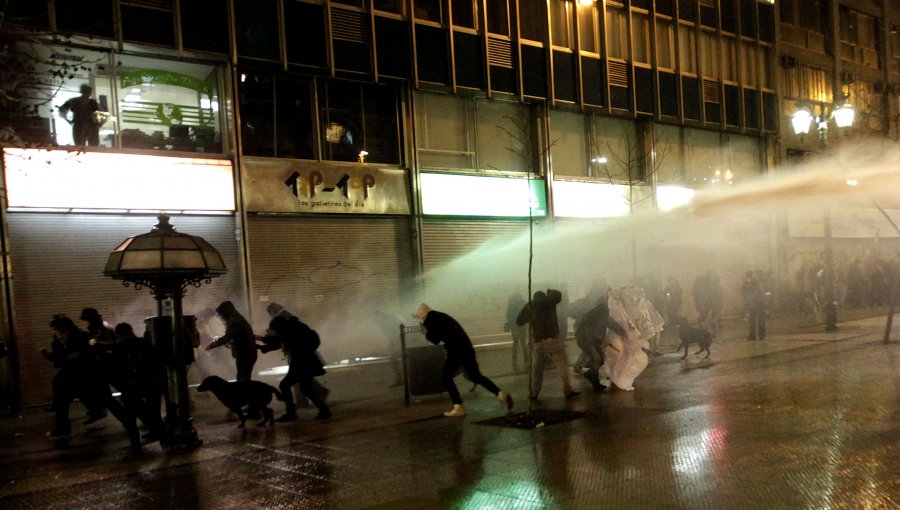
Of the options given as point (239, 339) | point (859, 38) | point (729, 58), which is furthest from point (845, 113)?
point (859, 38)

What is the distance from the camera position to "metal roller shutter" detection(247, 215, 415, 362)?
54.1 feet

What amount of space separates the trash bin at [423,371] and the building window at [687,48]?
1701cm

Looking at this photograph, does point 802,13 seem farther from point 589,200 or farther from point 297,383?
point 297,383

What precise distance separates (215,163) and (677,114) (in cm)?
1478

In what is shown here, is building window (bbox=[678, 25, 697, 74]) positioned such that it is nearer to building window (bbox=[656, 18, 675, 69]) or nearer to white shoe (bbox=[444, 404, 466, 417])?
building window (bbox=[656, 18, 675, 69])

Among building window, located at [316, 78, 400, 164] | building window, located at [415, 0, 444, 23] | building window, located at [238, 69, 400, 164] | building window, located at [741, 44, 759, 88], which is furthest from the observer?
building window, located at [741, 44, 759, 88]

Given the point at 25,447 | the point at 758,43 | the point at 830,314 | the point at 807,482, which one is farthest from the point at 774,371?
the point at 758,43

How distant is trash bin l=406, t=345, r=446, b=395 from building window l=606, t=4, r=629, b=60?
47.1 feet

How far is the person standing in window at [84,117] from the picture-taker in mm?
14328

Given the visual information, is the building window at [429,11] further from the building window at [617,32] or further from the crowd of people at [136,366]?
the crowd of people at [136,366]

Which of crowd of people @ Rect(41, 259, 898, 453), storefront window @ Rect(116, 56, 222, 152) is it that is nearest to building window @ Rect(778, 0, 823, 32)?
crowd of people @ Rect(41, 259, 898, 453)

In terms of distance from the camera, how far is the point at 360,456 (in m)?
8.02

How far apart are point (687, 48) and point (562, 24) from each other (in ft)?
18.4

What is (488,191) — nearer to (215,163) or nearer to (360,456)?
(215,163)
